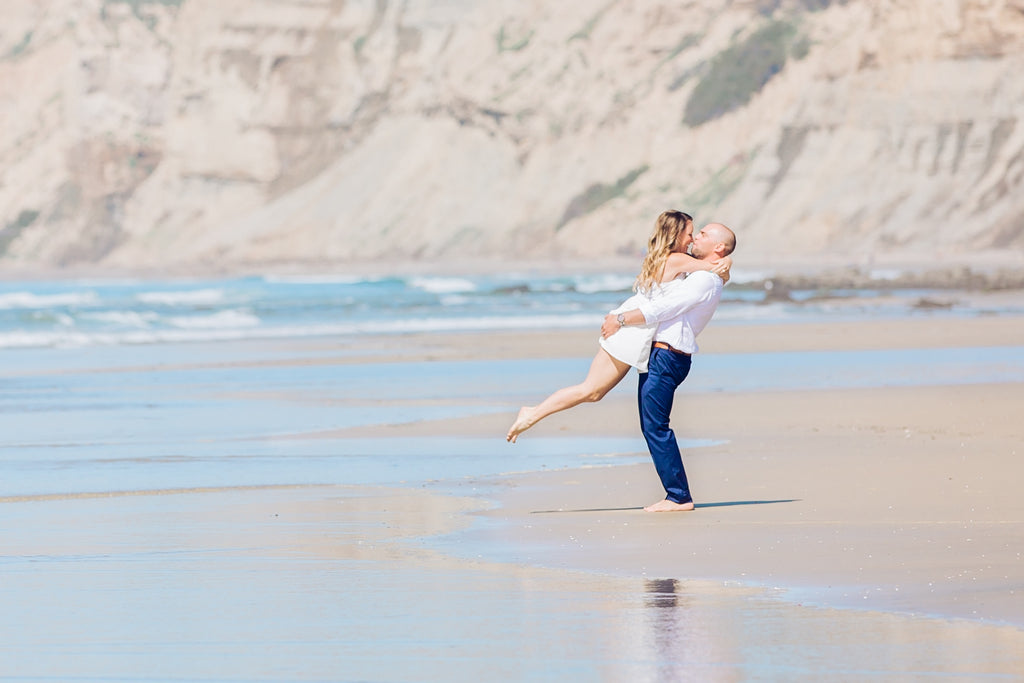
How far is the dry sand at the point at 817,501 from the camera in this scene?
5.95 m

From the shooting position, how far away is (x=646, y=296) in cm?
774

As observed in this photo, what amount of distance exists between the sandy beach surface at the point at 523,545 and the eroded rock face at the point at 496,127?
5974 centimetres

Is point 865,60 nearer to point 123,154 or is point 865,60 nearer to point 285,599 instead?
point 123,154

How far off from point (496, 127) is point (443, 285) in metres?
34.6

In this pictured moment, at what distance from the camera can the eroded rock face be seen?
74688 mm

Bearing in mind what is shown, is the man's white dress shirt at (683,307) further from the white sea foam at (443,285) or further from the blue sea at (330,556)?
the white sea foam at (443,285)

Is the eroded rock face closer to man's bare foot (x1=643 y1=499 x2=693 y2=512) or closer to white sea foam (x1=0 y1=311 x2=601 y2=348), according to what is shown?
white sea foam (x1=0 y1=311 x2=601 y2=348)

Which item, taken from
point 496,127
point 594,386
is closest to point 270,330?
point 594,386

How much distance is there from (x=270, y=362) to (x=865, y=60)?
201 feet

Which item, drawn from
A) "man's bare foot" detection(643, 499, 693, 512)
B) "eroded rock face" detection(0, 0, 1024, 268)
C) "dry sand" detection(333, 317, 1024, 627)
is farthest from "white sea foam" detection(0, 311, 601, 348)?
"eroded rock face" detection(0, 0, 1024, 268)

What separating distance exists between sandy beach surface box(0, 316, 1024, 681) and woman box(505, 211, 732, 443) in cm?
52

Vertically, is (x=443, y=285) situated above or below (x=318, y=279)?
below

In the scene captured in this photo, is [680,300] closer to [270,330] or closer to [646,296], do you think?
[646,296]

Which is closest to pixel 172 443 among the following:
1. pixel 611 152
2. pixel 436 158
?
pixel 611 152
